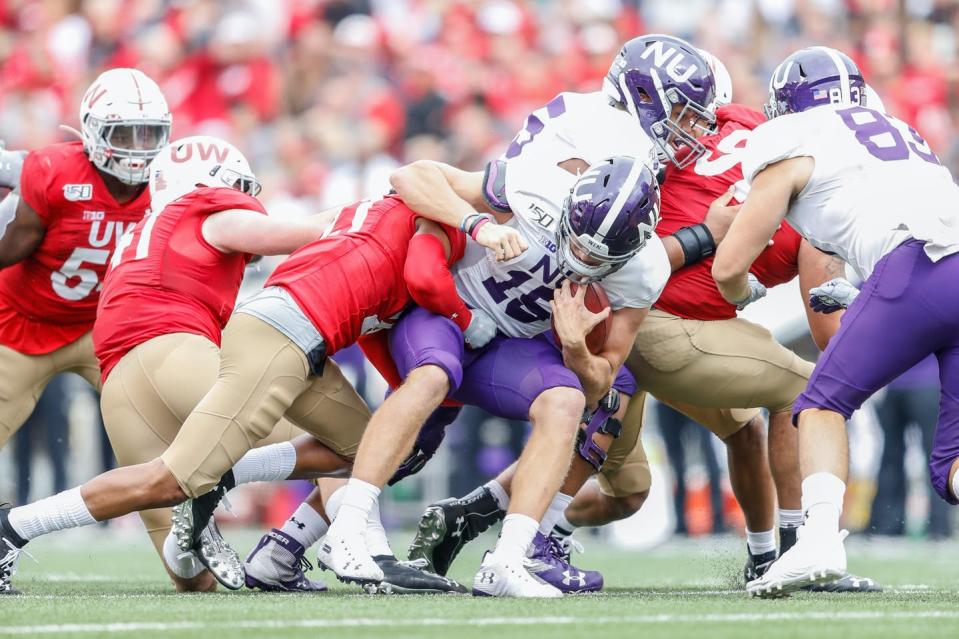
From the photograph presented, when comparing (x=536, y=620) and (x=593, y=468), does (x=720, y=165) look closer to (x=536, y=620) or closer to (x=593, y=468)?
(x=593, y=468)

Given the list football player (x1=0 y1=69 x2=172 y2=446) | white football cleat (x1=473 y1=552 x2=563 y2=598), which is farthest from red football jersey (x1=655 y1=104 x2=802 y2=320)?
football player (x1=0 y1=69 x2=172 y2=446)

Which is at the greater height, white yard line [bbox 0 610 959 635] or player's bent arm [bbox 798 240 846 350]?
player's bent arm [bbox 798 240 846 350]

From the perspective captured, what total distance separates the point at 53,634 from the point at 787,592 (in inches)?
91.0

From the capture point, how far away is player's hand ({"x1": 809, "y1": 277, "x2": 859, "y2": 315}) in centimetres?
539

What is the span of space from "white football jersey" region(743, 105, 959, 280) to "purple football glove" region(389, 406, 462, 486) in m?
1.60

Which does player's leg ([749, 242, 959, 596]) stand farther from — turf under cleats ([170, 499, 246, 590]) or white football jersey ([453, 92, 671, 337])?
turf under cleats ([170, 499, 246, 590])

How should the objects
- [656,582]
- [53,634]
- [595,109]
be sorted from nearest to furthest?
[53,634] < [595,109] < [656,582]

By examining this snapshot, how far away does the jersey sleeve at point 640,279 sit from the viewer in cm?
531

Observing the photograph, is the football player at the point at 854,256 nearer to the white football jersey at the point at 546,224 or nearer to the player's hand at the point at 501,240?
the white football jersey at the point at 546,224

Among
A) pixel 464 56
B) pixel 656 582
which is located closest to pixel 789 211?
pixel 656 582

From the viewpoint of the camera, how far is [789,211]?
5074mm

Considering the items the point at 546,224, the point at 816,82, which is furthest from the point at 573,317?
the point at 816,82

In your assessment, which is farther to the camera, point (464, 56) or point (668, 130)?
point (464, 56)

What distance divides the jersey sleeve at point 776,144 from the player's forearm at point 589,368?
835 millimetres
